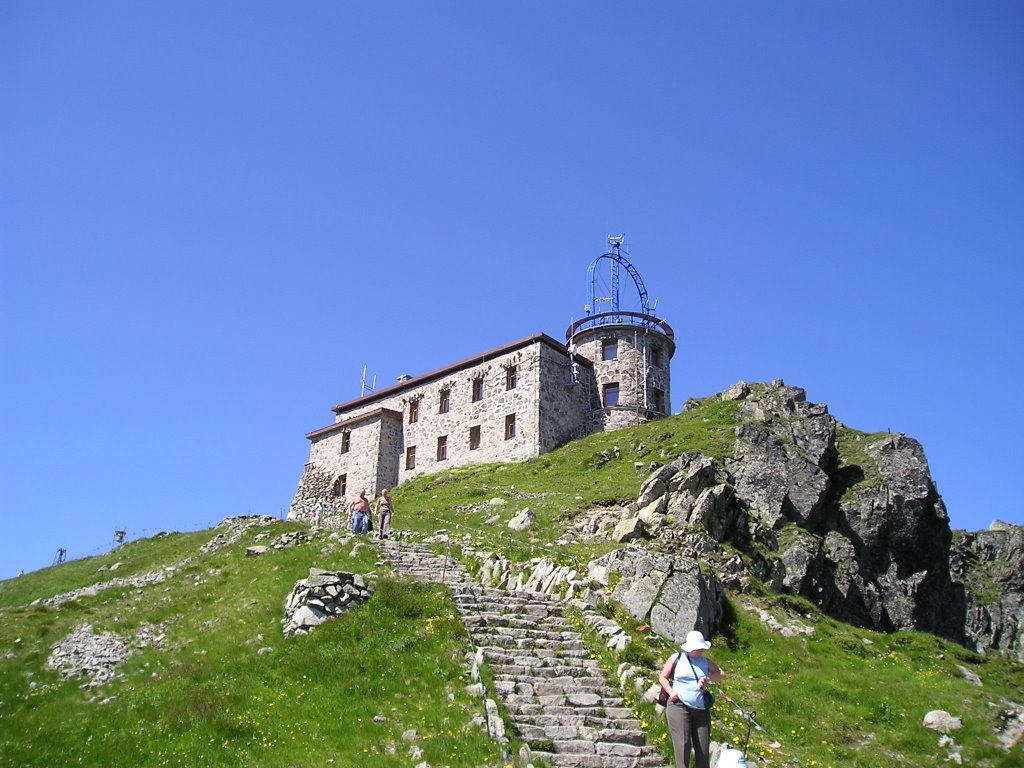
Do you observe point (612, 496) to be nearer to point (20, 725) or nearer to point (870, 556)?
point (870, 556)

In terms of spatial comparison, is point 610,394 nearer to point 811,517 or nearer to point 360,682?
point 811,517

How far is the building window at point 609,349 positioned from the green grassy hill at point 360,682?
28.4 metres

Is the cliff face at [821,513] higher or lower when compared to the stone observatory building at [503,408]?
lower

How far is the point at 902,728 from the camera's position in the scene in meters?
16.4

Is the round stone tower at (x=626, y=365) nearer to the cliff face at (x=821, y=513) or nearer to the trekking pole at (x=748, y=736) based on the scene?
the cliff face at (x=821, y=513)

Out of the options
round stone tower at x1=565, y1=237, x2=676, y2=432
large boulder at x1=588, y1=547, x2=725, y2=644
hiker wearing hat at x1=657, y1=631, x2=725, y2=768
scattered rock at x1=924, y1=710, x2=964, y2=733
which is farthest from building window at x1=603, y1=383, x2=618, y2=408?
hiker wearing hat at x1=657, y1=631, x2=725, y2=768

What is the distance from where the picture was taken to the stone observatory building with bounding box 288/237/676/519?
52.3 m

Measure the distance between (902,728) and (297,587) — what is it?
14.7 meters

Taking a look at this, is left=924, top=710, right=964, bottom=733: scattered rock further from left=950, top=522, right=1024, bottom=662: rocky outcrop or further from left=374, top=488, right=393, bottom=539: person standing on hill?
left=950, top=522, right=1024, bottom=662: rocky outcrop

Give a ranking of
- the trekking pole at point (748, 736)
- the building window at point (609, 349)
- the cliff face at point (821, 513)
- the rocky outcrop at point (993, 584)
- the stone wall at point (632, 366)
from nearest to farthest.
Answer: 1. the trekking pole at point (748, 736)
2. the cliff face at point (821, 513)
3. the rocky outcrop at point (993, 584)
4. the stone wall at point (632, 366)
5. the building window at point (609, 349)

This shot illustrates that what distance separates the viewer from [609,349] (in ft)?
185

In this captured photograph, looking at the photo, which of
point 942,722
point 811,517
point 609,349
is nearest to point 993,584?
point 811,517

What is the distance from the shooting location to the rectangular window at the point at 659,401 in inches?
2195

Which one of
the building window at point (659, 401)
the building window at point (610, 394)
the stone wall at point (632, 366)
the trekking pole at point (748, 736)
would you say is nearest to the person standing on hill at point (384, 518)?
the trekking pole at point (748, 736)
